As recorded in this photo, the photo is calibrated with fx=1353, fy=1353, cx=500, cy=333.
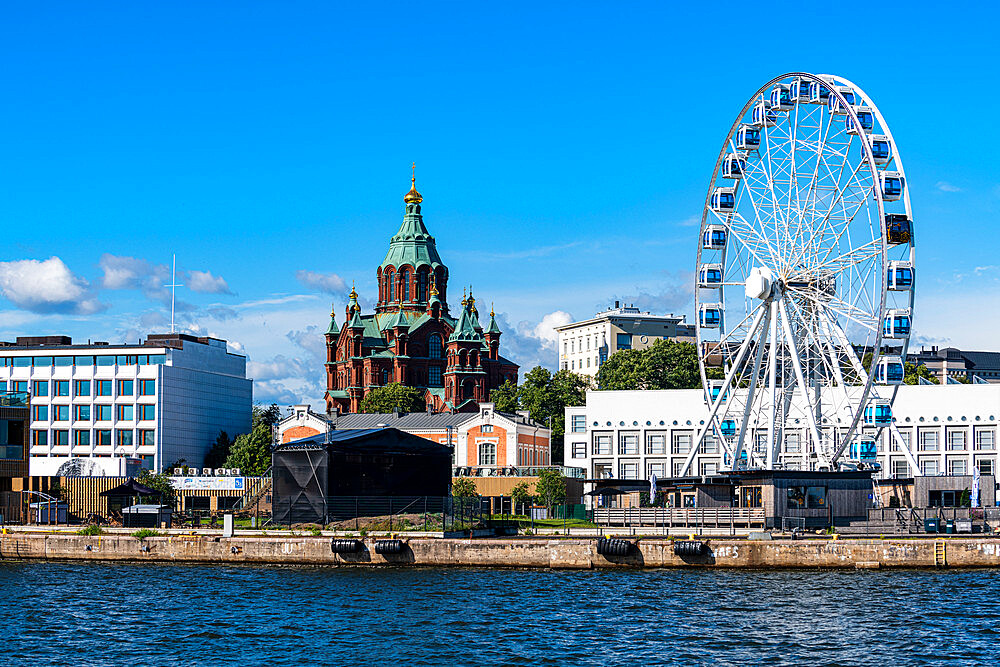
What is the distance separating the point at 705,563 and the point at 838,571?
590 centimetres

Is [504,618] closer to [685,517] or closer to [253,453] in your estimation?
[685,517]

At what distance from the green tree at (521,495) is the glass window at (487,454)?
15.5 meters

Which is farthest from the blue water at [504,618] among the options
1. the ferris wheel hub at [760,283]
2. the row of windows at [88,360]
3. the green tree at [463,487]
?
the row of windows at [88,360]

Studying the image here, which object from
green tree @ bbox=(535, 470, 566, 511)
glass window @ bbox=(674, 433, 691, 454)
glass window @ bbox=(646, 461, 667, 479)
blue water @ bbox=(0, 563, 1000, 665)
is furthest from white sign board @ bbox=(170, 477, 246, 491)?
blue water @ bbox=(0, 563, 1000, 665)

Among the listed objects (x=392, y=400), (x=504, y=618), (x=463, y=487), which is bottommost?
(x=504, y=618)

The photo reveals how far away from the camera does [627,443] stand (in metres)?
123

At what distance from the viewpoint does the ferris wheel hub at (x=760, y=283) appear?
268 ft

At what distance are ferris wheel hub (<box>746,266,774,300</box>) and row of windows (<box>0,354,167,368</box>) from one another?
93343 mm

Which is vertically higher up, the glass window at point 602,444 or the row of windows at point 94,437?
the row of windows at point 94,437

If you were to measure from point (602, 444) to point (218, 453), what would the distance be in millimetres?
61792

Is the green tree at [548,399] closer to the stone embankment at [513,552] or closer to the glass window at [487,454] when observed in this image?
the glass window at [487,454]

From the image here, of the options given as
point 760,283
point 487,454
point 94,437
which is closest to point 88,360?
point 94,437

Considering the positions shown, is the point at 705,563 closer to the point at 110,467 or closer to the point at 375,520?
the point at 375,520

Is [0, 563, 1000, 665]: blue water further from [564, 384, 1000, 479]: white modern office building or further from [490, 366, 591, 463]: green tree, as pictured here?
[490, 366, 591, 463]: green tree
